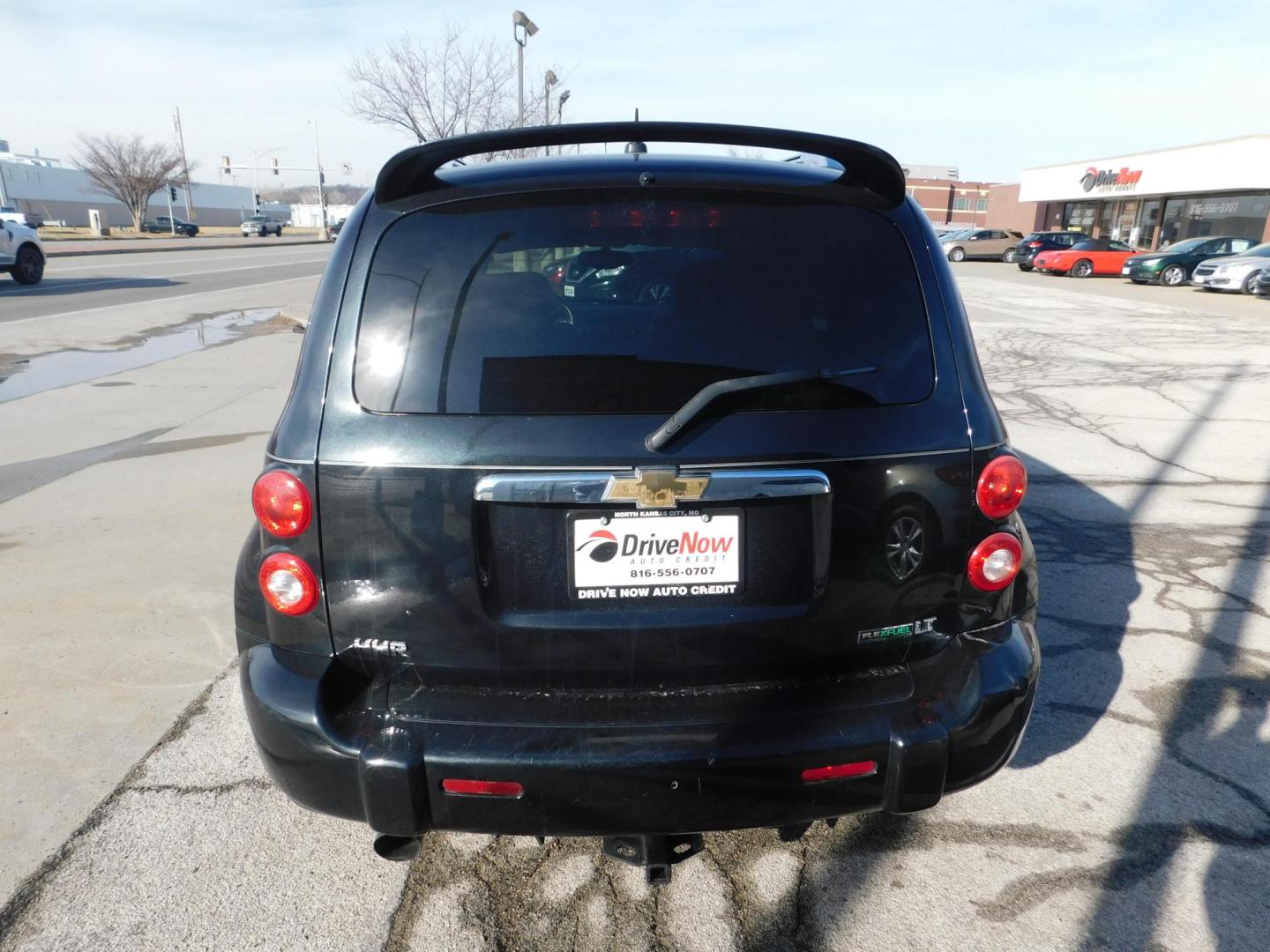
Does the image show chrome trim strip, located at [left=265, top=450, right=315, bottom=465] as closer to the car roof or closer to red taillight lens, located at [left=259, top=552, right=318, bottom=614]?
red taillight lens, located at [left=259, top=552, right=318, bottom=614]

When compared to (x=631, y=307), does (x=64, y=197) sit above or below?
above

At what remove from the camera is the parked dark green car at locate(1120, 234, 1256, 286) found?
29.0 meters

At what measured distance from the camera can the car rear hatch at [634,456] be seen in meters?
1.98

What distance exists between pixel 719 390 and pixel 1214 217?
4883 centimetres

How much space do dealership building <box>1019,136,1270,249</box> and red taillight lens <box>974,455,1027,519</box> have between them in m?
39.4

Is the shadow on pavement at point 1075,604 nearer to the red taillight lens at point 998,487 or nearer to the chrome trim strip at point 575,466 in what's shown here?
the red taillight lens at point 998,487

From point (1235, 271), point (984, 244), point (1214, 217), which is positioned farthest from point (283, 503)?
point (1214, 217)

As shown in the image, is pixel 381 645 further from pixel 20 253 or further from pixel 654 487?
pixel 20 253

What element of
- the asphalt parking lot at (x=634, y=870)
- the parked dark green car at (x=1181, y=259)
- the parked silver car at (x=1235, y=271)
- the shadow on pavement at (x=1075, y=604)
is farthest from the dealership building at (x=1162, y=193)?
the asphalt parking lot at (x=634, y=870)

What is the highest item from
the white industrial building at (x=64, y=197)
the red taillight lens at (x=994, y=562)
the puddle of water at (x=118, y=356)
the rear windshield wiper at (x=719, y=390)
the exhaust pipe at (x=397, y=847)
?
the white industrial building at (x=64, y=197)

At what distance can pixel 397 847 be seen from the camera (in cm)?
222

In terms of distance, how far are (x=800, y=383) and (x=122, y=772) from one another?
2.60m

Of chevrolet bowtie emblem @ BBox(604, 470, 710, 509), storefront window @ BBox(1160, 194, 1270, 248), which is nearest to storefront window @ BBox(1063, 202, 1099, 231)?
storefront window @ BBox(1160, 194, 1270, 248)

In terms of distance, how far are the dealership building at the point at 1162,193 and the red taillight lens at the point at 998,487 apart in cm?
3939
